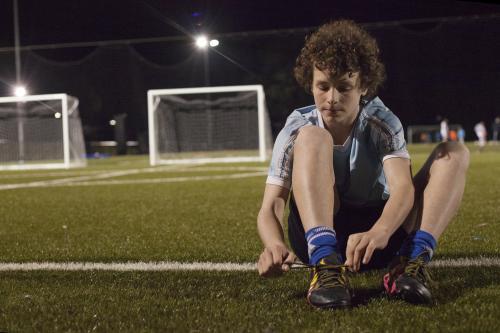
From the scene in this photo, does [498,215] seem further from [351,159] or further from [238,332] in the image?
[238,332]

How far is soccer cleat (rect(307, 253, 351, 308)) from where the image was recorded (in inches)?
85.2

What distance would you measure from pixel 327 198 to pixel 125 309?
0.87m

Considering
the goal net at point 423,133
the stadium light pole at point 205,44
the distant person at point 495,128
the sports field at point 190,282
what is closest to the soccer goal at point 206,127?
the stadium light pole at point 205,44

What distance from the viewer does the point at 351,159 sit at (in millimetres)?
2553

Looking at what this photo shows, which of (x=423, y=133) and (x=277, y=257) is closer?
(x=277, y=257)

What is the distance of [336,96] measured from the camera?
2.46 m

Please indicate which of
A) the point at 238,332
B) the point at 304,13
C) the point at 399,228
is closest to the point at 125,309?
the point at 238,332

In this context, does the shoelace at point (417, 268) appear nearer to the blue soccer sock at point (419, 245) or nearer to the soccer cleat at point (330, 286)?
the blue soccer sock at point (419, 245)

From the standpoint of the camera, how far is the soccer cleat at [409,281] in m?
2.23

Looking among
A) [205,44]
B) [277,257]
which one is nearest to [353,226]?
[277,257]

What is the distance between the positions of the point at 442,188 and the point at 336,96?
56 cm

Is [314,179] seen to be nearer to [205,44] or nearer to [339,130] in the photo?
[339,130]

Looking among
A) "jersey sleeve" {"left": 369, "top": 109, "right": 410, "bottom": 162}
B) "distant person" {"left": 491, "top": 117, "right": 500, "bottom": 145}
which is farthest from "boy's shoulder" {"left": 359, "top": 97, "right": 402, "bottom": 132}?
"distant person" {"left": 491, "top": 117, "right": 500, "bottom": 145}

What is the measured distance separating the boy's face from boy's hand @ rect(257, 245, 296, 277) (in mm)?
600
